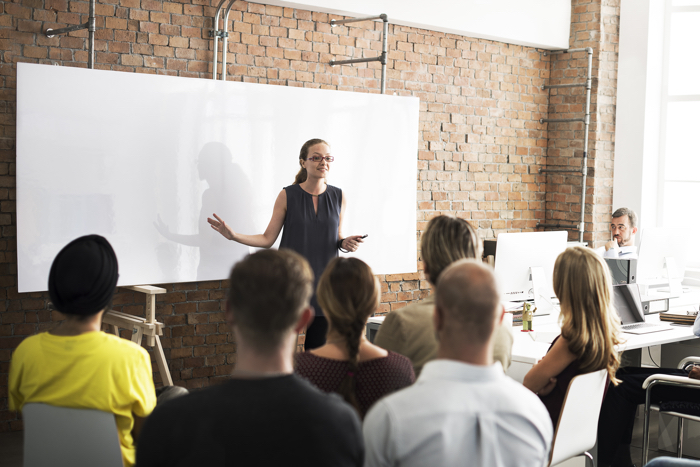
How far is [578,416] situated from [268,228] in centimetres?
206

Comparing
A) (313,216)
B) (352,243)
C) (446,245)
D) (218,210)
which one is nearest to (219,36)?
(218,210)

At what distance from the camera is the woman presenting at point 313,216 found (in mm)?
3914

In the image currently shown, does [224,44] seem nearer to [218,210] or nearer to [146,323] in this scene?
[218,210]

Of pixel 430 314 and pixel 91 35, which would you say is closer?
pixel 430 314

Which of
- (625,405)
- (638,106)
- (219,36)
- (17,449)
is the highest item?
(219,36)

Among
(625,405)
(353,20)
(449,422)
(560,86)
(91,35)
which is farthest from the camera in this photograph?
(560,86)

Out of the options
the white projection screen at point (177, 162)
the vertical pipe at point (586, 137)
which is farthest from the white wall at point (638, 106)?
the white projection screen at point (177, 162)

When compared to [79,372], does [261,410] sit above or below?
above

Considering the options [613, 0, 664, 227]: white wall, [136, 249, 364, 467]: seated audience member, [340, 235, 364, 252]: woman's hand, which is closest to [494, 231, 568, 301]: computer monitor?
[340, 235, 364, 252]: woman's hand

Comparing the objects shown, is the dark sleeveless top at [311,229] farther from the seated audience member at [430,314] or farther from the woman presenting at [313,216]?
the seated audience member at [430,314]

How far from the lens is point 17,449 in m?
3.79

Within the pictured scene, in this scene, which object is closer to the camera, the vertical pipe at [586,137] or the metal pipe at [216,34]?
the metal pipe at [216,34]

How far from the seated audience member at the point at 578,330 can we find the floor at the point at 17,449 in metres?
1.52

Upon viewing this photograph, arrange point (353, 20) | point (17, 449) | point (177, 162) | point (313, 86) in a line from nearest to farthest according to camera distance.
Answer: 1. point (17, 449)
2. point (177, 162)
3. point (353, 20)
4. point (313, 86)
